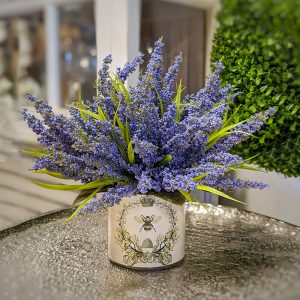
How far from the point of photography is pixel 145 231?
1005 millimetres

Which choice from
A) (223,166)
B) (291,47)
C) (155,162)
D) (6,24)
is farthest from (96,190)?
(6,24)

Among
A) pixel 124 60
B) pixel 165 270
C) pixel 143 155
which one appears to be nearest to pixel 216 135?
pixel 143 155

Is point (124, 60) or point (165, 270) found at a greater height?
point (124, 60)

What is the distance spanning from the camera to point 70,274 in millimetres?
1002

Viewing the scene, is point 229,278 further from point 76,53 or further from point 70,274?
point 76,53

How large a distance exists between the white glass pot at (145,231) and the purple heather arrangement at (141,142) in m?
0.03

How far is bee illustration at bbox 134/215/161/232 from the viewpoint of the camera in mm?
1000

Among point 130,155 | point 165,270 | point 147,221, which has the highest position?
point 130,155

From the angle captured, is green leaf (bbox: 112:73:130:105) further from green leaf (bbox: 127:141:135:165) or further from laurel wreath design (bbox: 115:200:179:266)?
laurel wreath design (bbox: 115:200:179:266)

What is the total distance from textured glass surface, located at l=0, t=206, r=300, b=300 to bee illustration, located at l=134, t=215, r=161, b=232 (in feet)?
0.31

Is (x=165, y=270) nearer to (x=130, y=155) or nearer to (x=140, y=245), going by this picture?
(x=140, y=245)

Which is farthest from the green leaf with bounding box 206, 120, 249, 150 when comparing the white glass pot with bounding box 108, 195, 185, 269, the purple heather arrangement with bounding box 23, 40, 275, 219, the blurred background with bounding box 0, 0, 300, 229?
the blurred background with bounding box 0, 0, 300, 229

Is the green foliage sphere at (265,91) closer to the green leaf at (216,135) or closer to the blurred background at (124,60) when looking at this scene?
the blurred background at (124,60)

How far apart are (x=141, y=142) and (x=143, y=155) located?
1.7 inches
